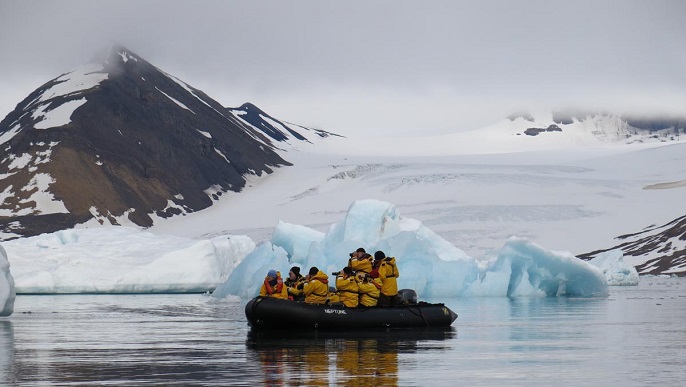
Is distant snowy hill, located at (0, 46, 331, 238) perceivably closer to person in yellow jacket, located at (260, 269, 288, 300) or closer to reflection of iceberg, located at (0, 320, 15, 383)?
reflection of iceberg, located at (0, 320, 15, 383)

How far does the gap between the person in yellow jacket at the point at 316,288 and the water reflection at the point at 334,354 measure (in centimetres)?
90

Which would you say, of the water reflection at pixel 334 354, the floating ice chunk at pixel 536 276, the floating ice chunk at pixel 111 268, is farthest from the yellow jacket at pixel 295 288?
the floating ice chunk at pixel 111 268

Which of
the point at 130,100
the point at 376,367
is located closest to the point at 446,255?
the point at 376,367

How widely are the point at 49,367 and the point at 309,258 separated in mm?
30878

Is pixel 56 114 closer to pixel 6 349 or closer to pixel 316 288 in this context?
pixel 316 288

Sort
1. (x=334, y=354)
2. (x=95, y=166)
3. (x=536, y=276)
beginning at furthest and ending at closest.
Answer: (x=95, y=166) → (x=536, y=276) → (x=334, y=354)

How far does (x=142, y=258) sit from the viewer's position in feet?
211

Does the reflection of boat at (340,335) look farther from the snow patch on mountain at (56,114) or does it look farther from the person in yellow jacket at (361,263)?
the snow patch on mountain at (56,114)

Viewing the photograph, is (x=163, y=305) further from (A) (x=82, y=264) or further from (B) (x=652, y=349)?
(B) (x=652, y=349)

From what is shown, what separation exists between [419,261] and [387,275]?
2220 cm

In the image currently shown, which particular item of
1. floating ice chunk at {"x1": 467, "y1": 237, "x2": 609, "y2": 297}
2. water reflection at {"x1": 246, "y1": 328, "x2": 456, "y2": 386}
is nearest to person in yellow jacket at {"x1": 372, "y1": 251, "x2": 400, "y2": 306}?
water reflection at {"x1": 246, "y1": 328, "x2": 456, "y2": 386}

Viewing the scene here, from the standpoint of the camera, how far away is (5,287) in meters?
35.1

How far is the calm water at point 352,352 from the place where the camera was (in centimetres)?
1745

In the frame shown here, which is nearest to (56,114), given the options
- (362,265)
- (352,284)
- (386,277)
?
(386,277)
